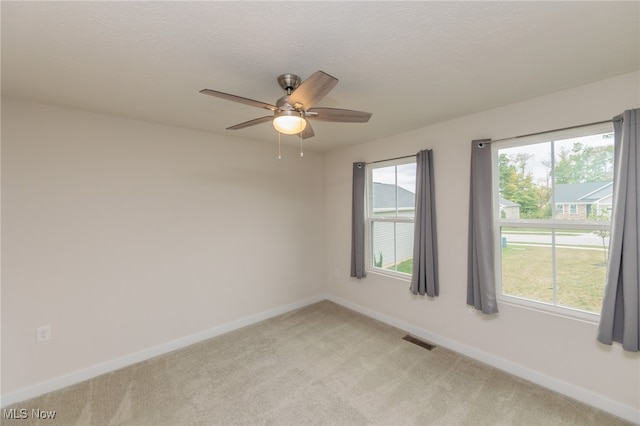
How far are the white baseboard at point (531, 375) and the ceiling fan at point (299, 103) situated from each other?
2.45m

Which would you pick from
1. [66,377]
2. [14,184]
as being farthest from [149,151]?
[66,377]

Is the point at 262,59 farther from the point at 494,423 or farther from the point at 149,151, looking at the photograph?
the point at 494,423

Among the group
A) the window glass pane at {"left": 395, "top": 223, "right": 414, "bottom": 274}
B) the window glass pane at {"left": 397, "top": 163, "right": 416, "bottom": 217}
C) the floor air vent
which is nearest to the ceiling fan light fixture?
the window glass pane at {"left": 397, "top": 163, "right": 416, "bottom": 217}

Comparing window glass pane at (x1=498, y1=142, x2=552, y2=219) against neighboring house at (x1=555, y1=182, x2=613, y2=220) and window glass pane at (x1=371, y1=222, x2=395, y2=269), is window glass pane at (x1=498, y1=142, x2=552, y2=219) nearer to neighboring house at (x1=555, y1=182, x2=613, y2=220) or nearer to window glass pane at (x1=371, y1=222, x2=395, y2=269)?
neighboring house at (x1=555, y1=182, x2=613, y2=220)

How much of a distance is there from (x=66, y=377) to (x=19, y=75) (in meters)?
2.36

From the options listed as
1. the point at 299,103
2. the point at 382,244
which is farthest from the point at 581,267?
the point at 299,103

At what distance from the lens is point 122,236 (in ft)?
8.22

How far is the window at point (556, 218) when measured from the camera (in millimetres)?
1975

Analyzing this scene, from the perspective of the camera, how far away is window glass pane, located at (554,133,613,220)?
1938 millimetres

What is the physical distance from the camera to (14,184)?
2.05 metres

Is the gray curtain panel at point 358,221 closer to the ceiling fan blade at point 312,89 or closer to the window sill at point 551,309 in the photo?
the window sill at point 551,309

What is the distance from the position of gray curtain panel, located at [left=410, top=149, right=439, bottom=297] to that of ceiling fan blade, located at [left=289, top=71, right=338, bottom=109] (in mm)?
1778

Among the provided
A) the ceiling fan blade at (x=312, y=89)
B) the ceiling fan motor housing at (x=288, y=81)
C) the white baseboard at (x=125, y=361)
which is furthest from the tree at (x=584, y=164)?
the white baseboard at (x=125, y=361)

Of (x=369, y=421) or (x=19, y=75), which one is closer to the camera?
(x=19, y=75)
